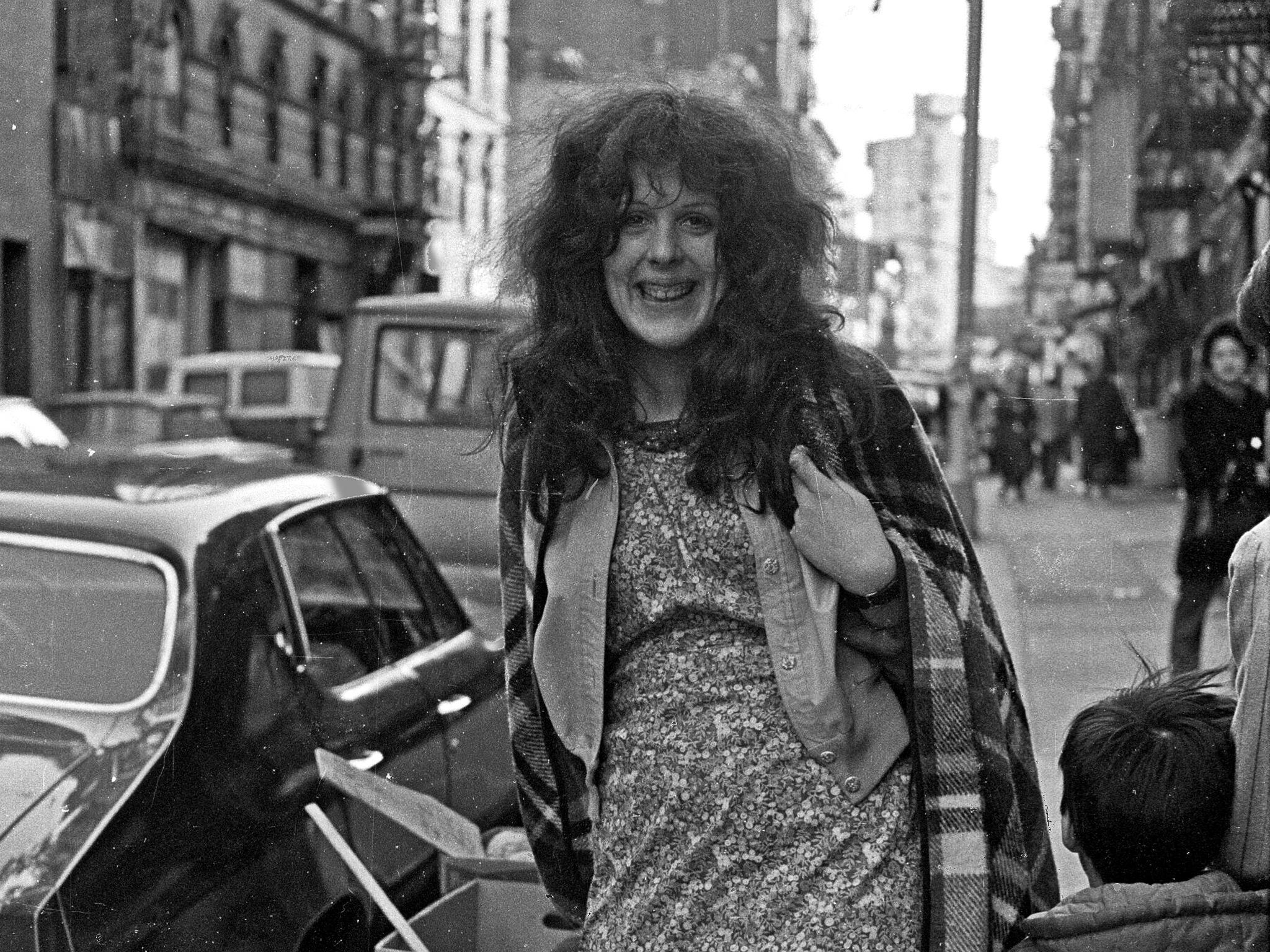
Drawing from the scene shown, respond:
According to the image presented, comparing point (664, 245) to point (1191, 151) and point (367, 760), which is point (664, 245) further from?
point (1191, 151)

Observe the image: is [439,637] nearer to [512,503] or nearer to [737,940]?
[512,503]

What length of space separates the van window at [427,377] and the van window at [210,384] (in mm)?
336

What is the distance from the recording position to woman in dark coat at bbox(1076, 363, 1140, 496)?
2645mm

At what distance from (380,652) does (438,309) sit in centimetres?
84

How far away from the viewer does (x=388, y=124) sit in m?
3.20

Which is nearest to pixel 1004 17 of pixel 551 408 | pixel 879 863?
pixel 551 408

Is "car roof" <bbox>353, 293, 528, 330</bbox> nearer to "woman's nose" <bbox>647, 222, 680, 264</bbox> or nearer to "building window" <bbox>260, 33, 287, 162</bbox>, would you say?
"building window" <bbox>260, 33, 287, 162</bbox>

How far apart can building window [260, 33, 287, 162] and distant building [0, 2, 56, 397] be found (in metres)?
0.44

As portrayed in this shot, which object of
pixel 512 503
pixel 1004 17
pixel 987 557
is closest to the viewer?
pixel 512 503

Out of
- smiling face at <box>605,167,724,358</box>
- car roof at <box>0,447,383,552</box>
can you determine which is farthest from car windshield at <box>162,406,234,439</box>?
smiling face at <box>605,167,724,358</box>

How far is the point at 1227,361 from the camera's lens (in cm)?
264

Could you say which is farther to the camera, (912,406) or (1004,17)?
(1004,17)

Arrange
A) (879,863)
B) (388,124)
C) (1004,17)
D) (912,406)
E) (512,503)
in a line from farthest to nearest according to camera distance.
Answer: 1. (388,124)
2. (1004,17)
3. (512,503)
4. (912,406)
5. (879,863)

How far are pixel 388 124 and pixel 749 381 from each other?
1.62 m
